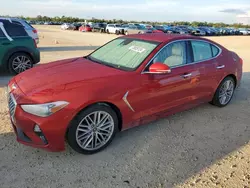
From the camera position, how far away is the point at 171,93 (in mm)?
3984

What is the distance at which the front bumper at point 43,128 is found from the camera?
2883 millimetres

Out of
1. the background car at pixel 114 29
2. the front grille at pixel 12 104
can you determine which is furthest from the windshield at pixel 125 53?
the background car at pixel 114 29

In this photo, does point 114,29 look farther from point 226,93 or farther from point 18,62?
point 226,93

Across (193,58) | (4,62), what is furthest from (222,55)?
(4,62)

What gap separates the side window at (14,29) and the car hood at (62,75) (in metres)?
4.11

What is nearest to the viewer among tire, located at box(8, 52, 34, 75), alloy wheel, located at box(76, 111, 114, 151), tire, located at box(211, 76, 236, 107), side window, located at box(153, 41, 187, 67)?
alloy wheel, located at box(76, 111, 114, 151)

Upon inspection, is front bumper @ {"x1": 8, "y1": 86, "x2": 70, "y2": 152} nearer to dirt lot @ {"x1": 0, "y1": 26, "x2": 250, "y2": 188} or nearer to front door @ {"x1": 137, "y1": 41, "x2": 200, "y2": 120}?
dirt lot @ {"x1": 0, "y1": 26, "x2": 250, "y2": 188}

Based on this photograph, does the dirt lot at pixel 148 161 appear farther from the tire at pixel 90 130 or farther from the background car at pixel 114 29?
the background car at pixel 114 29

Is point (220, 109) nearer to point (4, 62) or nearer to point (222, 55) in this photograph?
point (222, 55)

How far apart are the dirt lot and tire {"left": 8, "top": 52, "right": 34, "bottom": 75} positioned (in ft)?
11.2

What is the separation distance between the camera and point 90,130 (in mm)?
3271

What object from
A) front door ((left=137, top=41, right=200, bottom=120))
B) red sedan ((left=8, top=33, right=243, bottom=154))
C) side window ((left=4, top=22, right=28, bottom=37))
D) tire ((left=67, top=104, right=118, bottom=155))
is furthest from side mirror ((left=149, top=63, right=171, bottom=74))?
side window ((left=4, top=22, right=28, bottom=37))

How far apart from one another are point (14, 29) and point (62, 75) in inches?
193

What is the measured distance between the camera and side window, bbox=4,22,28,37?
23.8ft
